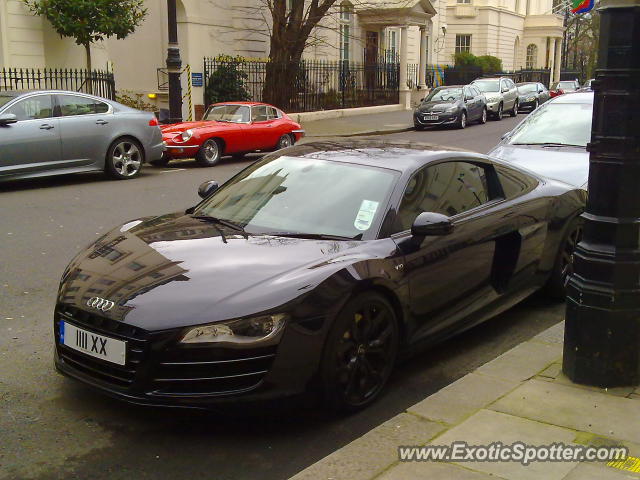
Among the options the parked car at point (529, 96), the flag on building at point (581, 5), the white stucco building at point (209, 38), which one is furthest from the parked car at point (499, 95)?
the flag on building at point (581, 5)

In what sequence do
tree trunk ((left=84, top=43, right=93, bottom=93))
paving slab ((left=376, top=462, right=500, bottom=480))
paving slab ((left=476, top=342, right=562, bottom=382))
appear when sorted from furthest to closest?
tree trunk ((left=84, top=43, right=93, bottom=93)), paving slab ((left=476, top=342, right=562, bottom=382)), paving slab ((left=376, top=462, right=500, bottom=480))

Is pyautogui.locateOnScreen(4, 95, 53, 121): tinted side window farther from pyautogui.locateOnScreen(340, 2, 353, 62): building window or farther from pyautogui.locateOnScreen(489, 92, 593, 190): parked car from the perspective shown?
pyautogui.locateOnScreen(340, 2, 353, 62): building window

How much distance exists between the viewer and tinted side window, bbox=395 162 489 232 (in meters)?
4.96

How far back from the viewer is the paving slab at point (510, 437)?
10.9 feet

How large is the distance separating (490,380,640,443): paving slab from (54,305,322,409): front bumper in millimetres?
1124

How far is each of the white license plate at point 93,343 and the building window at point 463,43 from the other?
61.3 meters

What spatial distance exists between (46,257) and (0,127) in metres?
5.13

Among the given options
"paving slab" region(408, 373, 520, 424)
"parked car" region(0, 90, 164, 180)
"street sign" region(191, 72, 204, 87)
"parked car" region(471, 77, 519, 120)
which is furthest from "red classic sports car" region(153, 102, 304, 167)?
"parked car" region(471, 77, 519, 120)

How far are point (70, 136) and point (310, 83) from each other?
18.6 meters

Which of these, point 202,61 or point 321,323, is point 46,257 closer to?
point 321,323

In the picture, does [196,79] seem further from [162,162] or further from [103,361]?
[103,361]

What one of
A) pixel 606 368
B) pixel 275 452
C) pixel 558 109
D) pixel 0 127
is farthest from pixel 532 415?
pixel 0 127

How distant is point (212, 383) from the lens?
3766 millimetres

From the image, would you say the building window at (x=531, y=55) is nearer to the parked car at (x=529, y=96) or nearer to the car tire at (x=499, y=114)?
the parked car at (x=529, y=96)
